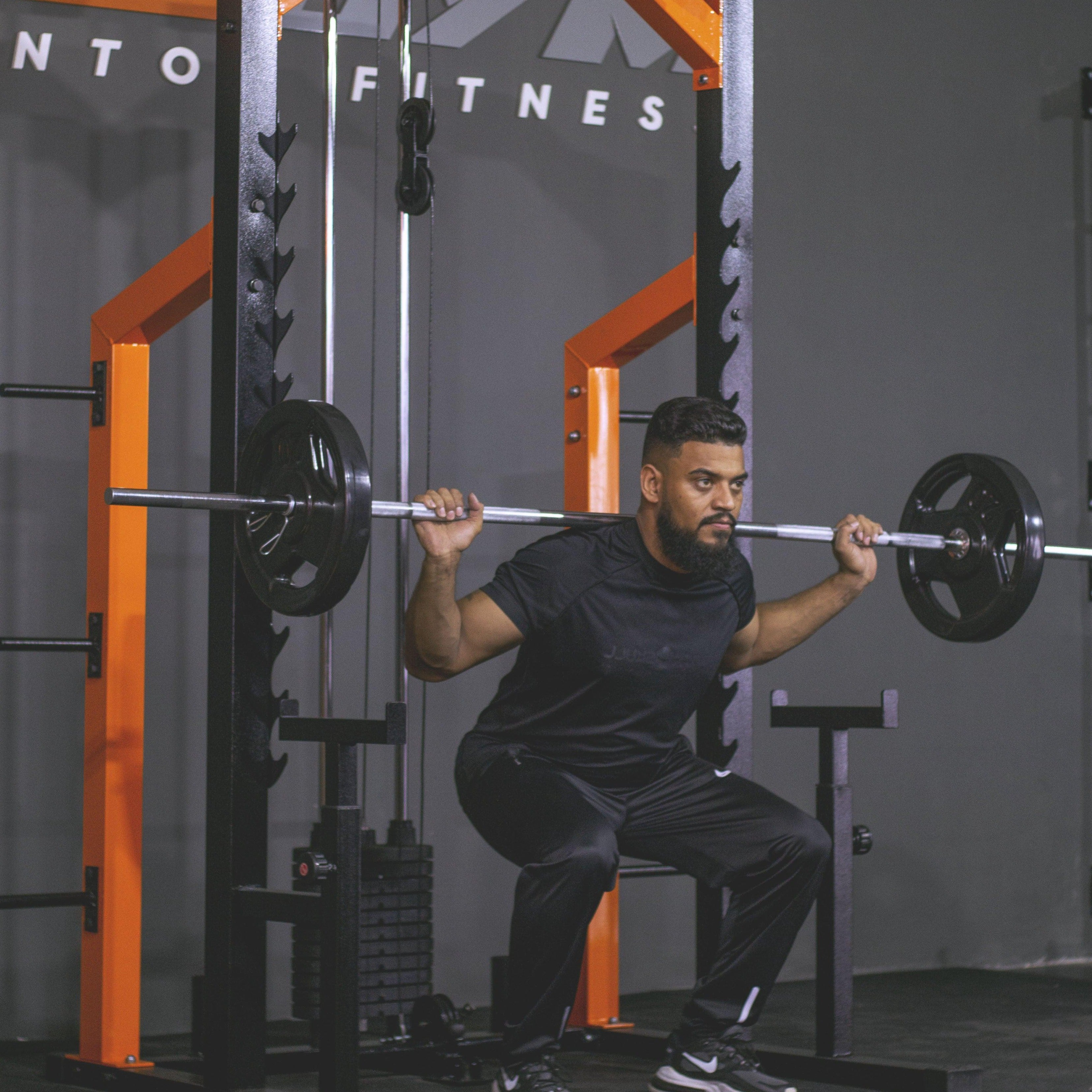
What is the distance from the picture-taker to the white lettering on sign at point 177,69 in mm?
3818

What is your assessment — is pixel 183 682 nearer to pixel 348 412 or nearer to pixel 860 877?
pixel 348 412

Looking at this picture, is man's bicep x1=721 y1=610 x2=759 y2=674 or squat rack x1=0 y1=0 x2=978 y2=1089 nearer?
squat rack x1=0 y1=0 x2=978 y2=1089

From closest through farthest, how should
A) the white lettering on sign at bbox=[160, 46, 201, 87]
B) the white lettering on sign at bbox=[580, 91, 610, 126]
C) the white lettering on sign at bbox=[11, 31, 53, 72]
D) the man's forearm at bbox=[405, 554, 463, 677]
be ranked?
1. the man's forearm at bbox=[405, 554, 463, 677]
2. the white lettering on sign at bbox=[11, 31, 53, 72]
3. the white lettering on sign at bbox=[160, 46, 201, 87]
4. the white lettering on sign at bbox=[580, 91, 610, 126]

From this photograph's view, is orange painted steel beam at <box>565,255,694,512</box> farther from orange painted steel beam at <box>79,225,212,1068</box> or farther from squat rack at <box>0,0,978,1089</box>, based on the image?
orange painted steel beam at <box>79,225,212,1068</box>

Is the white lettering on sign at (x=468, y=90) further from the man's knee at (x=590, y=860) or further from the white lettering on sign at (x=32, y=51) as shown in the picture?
the man's knee at (x=590, y=860)

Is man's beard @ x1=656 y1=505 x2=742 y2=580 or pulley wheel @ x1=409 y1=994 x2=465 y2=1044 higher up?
man's beard @ x1=656 y1=505 x2=742 y2=580

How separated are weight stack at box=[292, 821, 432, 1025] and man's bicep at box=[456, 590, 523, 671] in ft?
1.64

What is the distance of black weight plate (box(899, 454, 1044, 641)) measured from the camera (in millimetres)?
3098

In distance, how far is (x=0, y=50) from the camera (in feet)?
12.0

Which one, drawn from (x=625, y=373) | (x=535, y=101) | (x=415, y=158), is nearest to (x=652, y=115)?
(x=535, y=101)

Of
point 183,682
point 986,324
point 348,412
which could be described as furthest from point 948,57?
point 183,682

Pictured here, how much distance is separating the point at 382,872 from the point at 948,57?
3217 mm

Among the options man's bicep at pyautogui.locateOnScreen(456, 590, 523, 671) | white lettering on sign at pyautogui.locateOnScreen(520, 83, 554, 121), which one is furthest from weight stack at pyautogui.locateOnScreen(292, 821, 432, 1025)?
white lettering on sign at pyautogui.locateOnScreen(520, 83, 554, 121)

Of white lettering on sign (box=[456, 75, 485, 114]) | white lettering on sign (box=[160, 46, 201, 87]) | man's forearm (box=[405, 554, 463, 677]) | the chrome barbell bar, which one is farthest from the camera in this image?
white lettering on sign (box=[456, 75, 485, 114])
